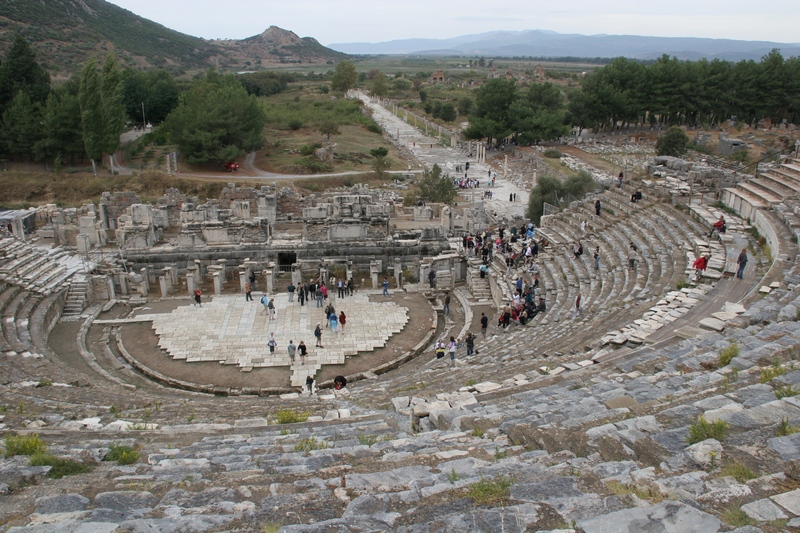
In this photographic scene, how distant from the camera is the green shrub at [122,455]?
7078 mm

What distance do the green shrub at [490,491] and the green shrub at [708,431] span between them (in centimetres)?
223

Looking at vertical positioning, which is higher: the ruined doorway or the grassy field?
the grassy field

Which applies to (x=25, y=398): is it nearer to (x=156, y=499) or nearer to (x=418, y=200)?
(x=156, y=499)

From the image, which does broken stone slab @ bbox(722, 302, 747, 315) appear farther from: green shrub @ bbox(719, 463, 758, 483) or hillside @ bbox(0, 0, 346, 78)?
hillside @ bbox(0, 0, 346, 78)

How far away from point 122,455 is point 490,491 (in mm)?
4564

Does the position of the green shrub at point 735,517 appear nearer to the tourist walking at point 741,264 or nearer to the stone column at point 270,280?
the tourist walking at point 741,264

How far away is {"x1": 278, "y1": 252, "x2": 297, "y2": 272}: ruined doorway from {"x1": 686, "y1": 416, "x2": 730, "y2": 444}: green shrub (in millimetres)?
20192

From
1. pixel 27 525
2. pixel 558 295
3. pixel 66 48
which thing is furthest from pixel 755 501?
pixel 66 48

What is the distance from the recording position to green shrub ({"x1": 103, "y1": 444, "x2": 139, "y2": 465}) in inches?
279

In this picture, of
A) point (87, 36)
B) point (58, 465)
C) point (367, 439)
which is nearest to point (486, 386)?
point (367, 439)

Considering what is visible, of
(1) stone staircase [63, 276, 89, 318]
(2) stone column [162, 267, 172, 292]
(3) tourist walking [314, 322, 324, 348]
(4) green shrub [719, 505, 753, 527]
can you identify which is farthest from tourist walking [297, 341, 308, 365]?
(4) green shrub [719, 505, 753, 527]

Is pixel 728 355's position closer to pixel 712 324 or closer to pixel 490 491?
pixel 712 324

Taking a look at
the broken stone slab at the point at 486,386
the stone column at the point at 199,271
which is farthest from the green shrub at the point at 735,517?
the stone column at the point at 199,271

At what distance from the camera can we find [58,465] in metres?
6.60
